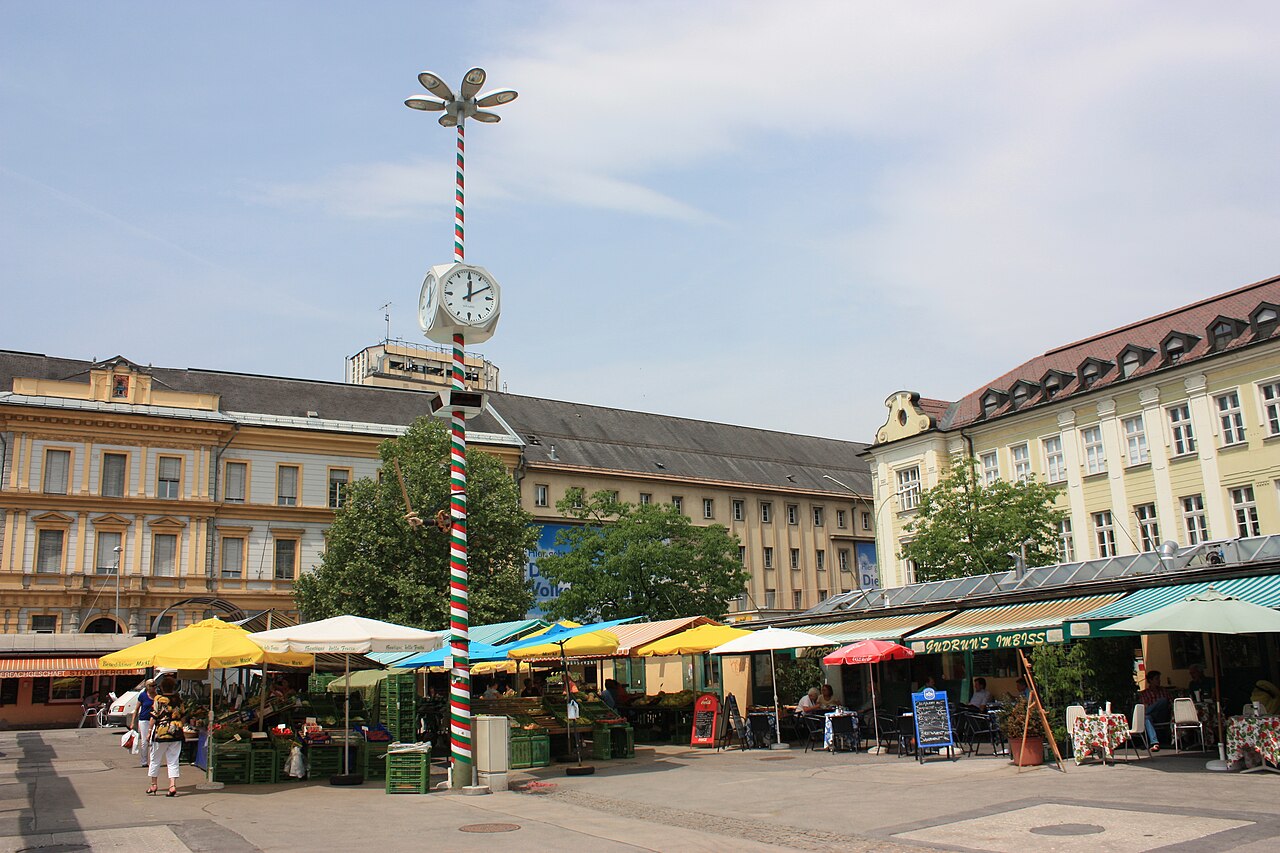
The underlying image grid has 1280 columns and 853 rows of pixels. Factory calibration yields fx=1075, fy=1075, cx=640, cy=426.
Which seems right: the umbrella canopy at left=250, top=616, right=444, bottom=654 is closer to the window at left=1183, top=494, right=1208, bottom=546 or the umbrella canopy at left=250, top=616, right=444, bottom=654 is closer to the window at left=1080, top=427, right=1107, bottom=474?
the window at left=1183, top=494, right=1208, bottom=546

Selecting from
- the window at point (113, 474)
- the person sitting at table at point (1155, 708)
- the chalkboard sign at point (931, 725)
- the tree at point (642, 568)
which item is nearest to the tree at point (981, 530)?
the tree at point (642, 568)

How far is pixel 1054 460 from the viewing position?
4344cm

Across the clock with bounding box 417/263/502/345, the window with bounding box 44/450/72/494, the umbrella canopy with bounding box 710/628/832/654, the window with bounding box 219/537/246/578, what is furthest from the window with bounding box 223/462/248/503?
the clock with bounding box 417/263/502/345

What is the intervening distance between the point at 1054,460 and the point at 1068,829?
34.5 metres

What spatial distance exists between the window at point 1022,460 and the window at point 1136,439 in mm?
4667

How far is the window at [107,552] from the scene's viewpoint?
156 feet

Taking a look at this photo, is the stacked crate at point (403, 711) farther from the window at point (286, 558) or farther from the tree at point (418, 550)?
the window at point (286, 558)

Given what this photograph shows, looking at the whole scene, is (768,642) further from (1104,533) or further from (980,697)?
(1104,533)

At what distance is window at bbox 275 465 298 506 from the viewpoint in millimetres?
51844

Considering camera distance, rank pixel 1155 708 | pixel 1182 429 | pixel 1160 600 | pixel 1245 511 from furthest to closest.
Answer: pixel 1182 429 < pixel 1245 511 < pixel 1160 600 < pixel 1155 708

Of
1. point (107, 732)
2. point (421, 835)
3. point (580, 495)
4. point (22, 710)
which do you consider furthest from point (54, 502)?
point (421, 835)

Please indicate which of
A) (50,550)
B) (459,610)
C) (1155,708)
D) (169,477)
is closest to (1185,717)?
(1155,708)

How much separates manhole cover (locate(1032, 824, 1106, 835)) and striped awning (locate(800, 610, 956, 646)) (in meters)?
11.5

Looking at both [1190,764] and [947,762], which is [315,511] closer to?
[947,762]
